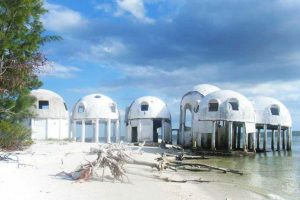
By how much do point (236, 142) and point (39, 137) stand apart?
22785mm

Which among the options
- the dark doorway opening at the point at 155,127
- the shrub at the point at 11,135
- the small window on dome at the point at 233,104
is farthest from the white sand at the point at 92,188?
the dark doorway opening at the point at 155,127

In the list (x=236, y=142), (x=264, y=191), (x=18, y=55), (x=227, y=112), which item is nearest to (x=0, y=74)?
(x=18, y=55)

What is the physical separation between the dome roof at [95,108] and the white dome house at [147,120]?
247 centimetres

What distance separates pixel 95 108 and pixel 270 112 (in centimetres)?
1908

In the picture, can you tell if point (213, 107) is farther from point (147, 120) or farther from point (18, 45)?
point (18, 45)

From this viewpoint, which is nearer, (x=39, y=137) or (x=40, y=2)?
(x=40, y=2)

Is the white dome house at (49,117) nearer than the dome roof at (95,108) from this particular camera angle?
Yes

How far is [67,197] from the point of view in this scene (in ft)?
37.1

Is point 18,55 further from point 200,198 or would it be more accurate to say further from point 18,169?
point 200,198

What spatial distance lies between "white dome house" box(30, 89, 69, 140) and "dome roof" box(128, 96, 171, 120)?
799 cm

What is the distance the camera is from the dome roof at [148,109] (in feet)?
166

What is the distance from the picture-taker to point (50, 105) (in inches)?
1834

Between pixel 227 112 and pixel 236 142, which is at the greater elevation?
pixel 227 112

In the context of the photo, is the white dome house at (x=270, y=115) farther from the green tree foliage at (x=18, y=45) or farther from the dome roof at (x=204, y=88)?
the green tree foliage at (x=18, y=45)
